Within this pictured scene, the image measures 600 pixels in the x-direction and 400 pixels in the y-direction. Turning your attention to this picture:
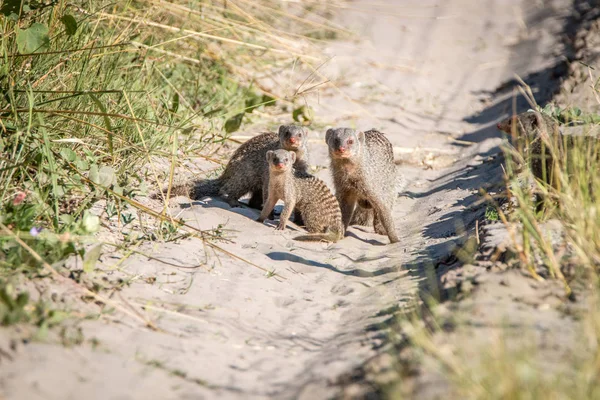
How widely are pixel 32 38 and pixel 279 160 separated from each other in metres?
1.69

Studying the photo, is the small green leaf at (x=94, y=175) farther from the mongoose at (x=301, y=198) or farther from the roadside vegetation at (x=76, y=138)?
the mongoose at (x=301, y=198)

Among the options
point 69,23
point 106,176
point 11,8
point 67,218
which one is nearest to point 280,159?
point 106,176

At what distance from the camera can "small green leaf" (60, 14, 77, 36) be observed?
3607 millimetres

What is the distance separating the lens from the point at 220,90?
5992mm

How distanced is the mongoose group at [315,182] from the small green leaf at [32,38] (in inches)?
57.1

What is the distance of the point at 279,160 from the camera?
452 centimetres

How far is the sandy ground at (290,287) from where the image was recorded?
2.26m

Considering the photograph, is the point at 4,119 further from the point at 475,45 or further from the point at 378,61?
the point at 475,45

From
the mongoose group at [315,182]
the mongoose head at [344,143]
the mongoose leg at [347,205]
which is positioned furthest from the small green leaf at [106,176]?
the mongoose leg at [347,205]

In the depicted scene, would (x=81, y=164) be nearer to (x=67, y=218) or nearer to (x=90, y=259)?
(x=67, y=218)

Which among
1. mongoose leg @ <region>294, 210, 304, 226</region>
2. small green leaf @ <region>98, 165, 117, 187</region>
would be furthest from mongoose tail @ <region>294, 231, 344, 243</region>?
small green leaf @ <region>98, 165, 117, 187</region>

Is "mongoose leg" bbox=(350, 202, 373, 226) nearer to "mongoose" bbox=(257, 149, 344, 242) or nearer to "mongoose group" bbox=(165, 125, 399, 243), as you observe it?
"mongoose group" bbox=(165, 125, 399, 243)

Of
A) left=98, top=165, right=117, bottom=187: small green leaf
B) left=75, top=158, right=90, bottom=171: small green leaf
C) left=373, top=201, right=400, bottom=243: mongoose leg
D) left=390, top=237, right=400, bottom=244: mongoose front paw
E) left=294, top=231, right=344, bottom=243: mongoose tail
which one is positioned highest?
left=75, top=158, right=90, bottom=171: small green leaf

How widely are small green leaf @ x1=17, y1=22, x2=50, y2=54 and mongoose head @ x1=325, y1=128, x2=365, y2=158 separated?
1.87 metres
